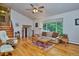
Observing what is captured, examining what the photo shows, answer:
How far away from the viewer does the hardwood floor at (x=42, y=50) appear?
8.80ft

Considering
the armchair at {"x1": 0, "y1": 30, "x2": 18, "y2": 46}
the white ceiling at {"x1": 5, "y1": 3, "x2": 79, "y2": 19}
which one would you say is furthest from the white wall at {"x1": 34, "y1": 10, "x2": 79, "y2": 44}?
the armchair at {"x1": 0, "y1": 30, "x2": 18, "y2": 46}

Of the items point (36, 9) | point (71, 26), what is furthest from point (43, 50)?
point (36, 9)

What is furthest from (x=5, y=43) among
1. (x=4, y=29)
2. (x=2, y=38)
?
(x=4, y=29)

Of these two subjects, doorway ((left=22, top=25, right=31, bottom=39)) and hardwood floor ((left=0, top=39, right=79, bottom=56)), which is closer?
hardwood floor ((left=0, top=39, right=79, bottom=56))

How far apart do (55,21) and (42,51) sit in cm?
72

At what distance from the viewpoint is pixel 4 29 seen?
2.71 metres

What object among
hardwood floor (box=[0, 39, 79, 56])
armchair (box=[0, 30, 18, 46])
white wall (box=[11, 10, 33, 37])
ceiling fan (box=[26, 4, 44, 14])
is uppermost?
ceiling fan (box=[26, 4, 44, 14])

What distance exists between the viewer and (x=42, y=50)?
2764 millimetres

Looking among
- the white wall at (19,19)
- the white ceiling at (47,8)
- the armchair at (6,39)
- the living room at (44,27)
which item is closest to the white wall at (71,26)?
the living room at (44,27)

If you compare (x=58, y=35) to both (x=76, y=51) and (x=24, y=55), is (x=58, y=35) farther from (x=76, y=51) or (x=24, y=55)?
(x=24, y=55)

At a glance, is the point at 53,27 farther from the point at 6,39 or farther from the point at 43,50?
the point at 6,39

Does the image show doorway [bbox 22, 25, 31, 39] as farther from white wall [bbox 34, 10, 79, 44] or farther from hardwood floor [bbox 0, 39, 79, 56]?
white wall [bbox 34, 10, 79, 44]

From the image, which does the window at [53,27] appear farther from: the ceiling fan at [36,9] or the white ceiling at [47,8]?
the ceiling fan at [36,9]

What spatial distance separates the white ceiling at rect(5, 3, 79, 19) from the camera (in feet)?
8.84
